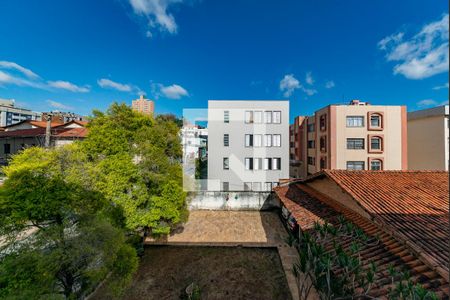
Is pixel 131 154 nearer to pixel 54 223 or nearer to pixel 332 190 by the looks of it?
pixel 54 223

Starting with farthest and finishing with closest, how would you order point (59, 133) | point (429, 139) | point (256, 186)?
1. point (59, 133)
2. point (256, 186)
3. point (429, 139)

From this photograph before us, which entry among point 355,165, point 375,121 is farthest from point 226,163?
point 375,121

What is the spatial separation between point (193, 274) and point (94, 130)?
7.51 meters

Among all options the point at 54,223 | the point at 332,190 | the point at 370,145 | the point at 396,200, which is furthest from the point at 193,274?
the point at 370,145

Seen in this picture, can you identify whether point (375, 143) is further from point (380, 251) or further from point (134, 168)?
point (134, 168)

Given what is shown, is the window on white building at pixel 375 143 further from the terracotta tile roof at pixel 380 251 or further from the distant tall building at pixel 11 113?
the distant tall building at pixel 11 113

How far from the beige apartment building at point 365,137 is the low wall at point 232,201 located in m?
9.39

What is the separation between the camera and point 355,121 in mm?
19859

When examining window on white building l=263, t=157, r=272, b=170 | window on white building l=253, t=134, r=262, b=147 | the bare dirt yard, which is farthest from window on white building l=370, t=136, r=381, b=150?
the bare dirt yard

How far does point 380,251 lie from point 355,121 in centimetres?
1912

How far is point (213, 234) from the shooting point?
11531mm

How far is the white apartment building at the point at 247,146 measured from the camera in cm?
1844

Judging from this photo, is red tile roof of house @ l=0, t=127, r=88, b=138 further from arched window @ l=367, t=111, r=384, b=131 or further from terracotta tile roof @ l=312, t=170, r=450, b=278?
arched window @ l=367, t=111, r=384, b=131

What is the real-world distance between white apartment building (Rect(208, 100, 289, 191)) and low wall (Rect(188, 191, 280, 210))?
300cm
